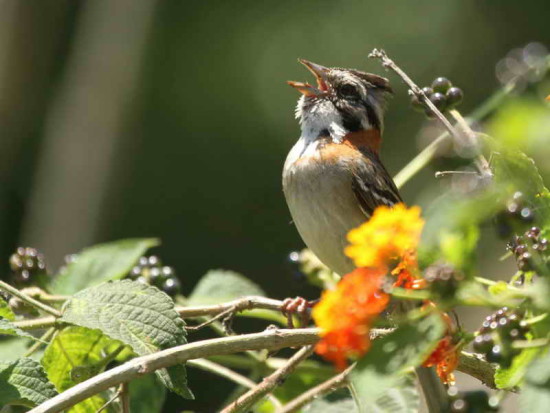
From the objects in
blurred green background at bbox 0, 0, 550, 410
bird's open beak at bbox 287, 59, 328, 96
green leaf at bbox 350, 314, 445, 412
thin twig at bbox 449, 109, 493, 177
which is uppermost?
thin twig at bbox 449, 109, 493, 177

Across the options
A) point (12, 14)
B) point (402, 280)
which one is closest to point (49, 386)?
point (402, 280)

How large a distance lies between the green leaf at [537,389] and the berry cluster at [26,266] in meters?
1.77

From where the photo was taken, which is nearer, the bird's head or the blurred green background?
the bird's head

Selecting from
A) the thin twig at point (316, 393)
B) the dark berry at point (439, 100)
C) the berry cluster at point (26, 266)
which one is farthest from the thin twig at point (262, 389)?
the berry cluster at point (26, 266)

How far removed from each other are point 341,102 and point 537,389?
285 centimetres

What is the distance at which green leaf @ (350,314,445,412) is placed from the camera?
117 cm

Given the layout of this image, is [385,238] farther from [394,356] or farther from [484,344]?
[484,344]

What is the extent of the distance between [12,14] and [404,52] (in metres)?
4.36

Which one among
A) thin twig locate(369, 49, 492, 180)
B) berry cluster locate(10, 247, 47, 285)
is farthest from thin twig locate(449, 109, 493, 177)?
berry cluster locate(10, 247, 47, 285)

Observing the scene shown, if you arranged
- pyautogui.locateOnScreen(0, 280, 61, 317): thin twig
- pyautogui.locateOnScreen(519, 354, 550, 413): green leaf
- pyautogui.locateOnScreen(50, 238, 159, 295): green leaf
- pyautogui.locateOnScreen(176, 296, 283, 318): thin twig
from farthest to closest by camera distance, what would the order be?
pyautogui.locateOnScreen(50, 238, 159, 295): green leaf → pyautogui.locateOnScreen(176, 296, 283, 318): thin twig → pyautogui.locateOnScreen(0, 280, 61, 317): thin twig → pyautogui.locateOnScreen(519, 354, 550, 413): green leaf

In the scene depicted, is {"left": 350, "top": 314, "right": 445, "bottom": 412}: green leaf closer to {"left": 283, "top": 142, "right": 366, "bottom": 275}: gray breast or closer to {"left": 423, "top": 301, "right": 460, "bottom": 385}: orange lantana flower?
{"left": 423, "top": 301, "right": 460, "bottom": 385}: orange lantana flower

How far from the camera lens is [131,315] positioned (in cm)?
184

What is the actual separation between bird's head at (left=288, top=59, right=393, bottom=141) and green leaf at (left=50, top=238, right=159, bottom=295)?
135cm

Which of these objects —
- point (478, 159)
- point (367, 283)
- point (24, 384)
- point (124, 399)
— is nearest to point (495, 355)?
point (367, 283)
